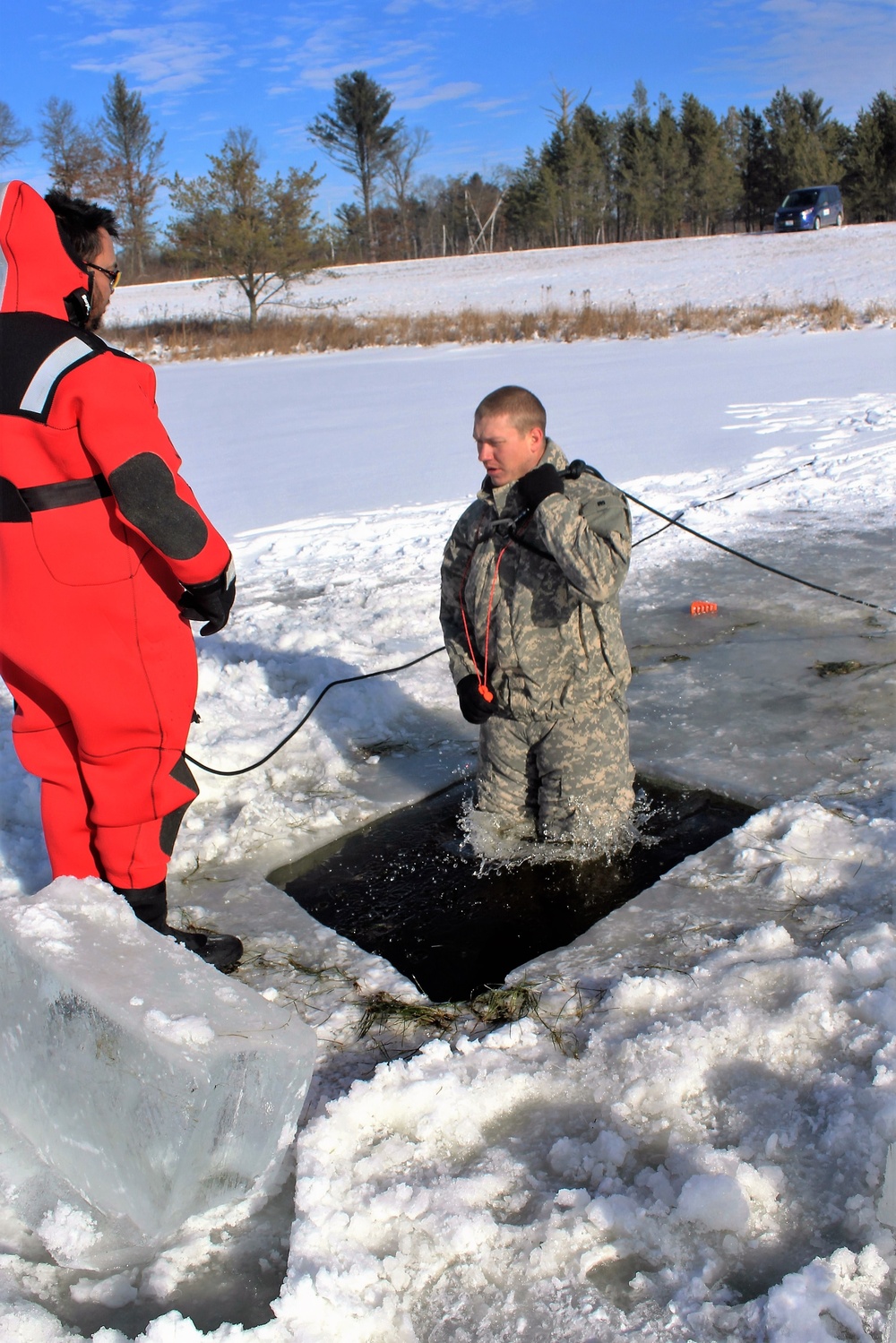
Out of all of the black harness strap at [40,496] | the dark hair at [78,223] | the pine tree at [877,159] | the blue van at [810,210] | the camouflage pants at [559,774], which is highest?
the pine tree at [877,159]

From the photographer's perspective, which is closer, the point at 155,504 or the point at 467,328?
the point at 155,504

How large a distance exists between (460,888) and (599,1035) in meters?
0.98

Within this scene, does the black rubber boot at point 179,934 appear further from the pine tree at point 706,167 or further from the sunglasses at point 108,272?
the pine tree at point 706,167

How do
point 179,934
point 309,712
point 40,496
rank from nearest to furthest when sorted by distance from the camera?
point 40,496 → point 179,934 → point 309,712

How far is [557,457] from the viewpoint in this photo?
129 inches

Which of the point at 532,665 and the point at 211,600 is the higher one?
the point at 211,600

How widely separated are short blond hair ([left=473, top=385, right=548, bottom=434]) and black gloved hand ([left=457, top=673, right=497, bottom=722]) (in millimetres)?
845

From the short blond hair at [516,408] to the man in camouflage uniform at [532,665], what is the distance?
0.03 metres

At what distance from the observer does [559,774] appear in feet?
11.1

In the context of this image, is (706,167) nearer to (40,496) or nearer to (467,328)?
(467,328)

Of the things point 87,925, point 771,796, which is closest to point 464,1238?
point 87,925

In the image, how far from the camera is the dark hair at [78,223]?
2396 millimetres

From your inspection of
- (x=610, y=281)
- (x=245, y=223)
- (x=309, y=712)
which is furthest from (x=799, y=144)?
(x=309, y=712)

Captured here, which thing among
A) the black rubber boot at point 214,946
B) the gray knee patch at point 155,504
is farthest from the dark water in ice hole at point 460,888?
the gray knee patch at point 155,504
